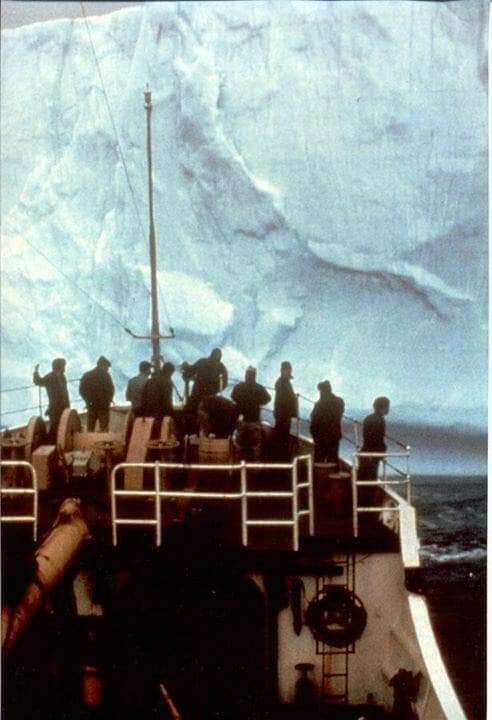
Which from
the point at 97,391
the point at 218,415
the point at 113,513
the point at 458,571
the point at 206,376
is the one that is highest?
the point at 206,376

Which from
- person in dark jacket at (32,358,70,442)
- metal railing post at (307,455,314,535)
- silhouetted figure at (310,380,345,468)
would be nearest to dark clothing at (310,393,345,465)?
silhouetted figure at (310,380,345,468)

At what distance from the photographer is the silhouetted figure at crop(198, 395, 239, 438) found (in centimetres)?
578

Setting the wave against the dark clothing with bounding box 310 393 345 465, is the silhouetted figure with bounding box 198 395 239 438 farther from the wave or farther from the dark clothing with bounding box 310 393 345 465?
the wave

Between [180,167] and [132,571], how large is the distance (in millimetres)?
19312

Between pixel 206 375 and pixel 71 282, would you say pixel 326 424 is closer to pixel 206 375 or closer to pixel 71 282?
pixel 206 375

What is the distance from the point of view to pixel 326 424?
575 cm

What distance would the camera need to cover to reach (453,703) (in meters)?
4.17

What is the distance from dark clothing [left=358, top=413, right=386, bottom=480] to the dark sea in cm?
533

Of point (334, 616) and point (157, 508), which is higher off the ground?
point (157, 508)

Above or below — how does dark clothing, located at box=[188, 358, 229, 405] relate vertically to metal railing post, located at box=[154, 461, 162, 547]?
above

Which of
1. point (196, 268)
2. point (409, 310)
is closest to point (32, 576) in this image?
point (409, 310)

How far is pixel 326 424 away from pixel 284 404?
882 mm

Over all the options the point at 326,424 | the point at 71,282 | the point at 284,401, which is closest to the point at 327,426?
the point at 326,424

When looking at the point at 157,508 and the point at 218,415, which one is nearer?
the point at 157,508
